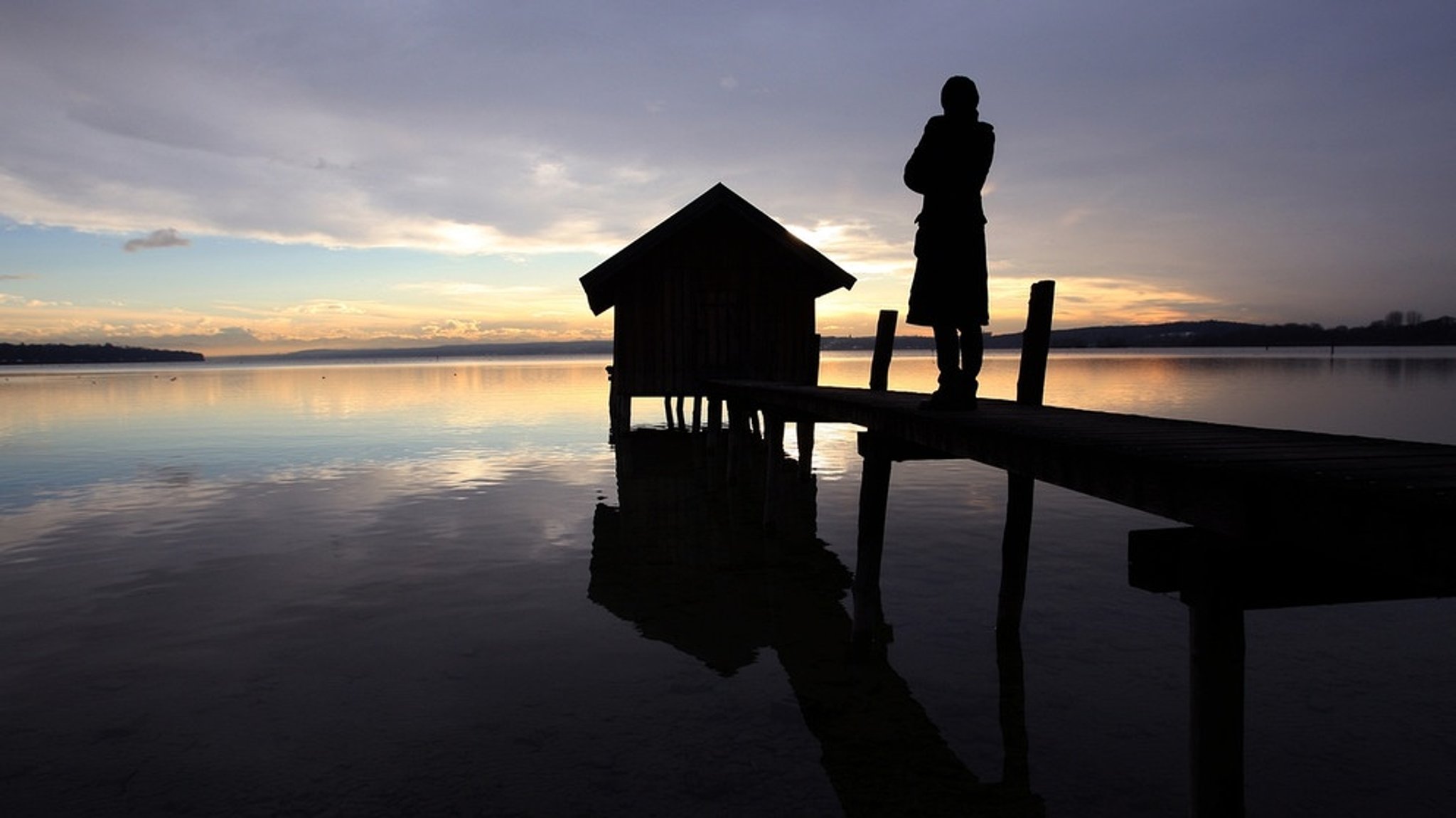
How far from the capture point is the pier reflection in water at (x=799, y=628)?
5367 mm

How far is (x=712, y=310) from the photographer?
20672mm

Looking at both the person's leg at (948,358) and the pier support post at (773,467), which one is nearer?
the person's leg at (948,358)

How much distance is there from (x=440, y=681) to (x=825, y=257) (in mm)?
14998

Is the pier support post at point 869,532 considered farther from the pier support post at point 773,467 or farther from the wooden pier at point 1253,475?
the pier support post at point 773,467

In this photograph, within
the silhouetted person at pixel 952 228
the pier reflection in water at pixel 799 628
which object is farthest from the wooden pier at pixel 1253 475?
the pier reflection in water at pixel 799 628

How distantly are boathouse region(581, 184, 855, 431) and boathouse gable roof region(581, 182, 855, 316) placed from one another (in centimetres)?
2

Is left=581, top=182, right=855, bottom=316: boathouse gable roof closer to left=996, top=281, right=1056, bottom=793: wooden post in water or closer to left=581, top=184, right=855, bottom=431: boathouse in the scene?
left=581, top=184, right=855, bottom=431: boathouse

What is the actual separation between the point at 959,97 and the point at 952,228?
0.99 m

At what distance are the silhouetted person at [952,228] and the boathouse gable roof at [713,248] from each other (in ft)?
42.2

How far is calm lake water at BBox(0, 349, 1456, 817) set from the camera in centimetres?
530

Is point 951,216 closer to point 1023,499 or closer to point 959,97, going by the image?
point 959,97

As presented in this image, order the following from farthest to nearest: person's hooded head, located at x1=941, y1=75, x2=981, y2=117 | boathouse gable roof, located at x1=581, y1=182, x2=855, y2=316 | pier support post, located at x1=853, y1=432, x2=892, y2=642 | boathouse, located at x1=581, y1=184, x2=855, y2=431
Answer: boathouse, located at x1=581, y1=184, x2=855, y2=431
boathouse gable roof, located at x1=581, y1=182, x2=855, y2=316
pier support post, located at x1=853, y1=432, x2=892, y2=642
person's hooded head, located at x1=941, y1=75, x2=981, y2=117

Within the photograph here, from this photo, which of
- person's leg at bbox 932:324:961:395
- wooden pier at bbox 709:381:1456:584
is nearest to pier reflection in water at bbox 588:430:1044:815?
wooden pier at bbox 709:381:1456:584

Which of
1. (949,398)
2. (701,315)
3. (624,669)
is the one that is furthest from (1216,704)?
(701,315)
